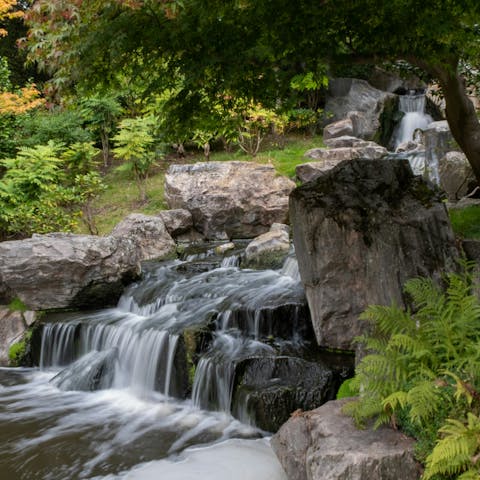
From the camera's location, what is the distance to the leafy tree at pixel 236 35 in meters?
4.82

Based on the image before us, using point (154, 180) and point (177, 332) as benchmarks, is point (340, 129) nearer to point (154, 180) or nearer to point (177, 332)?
point (154, 180)

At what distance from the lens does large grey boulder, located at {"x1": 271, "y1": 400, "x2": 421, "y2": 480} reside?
419 centimetres

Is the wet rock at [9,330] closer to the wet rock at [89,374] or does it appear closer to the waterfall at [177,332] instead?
the waterfall at [177,332]

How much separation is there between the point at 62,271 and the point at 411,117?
18.1 meters

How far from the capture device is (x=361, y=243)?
698 centimetres

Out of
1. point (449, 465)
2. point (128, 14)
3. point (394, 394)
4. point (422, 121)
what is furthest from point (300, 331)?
point (422, 121)

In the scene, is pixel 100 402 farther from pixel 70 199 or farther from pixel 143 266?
pixel 70 199

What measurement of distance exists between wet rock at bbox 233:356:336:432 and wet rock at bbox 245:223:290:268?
3.78 meters

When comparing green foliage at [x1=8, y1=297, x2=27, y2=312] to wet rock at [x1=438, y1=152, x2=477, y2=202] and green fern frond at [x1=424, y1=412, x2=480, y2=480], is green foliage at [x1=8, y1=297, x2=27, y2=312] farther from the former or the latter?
wet rock at [x1=438, y1=152, x2=477, y2=202]

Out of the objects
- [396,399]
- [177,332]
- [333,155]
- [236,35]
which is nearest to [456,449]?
[396,399]

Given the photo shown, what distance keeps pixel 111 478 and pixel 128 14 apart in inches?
201

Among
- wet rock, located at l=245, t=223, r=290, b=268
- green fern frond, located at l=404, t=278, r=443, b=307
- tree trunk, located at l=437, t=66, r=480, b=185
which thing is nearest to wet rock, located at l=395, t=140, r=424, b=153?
wet rock, located at l=245, t=223, r=290, b=268

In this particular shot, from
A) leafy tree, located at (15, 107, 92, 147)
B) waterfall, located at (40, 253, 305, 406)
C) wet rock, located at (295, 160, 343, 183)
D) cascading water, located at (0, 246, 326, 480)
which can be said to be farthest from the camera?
leafy tree, located at (15, 107, 92, 147)

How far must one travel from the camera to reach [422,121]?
2255cm
